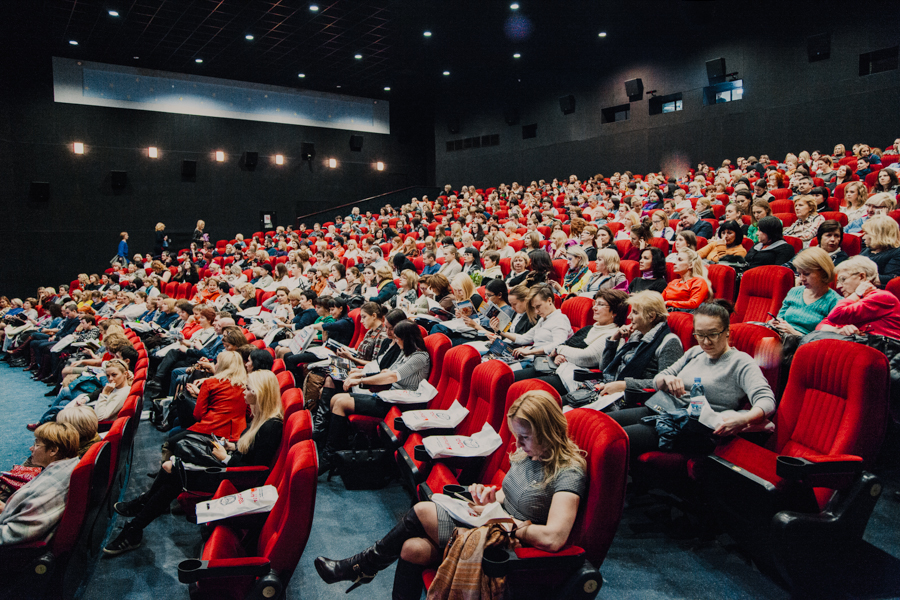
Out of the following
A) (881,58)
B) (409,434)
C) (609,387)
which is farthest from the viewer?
(881,58)

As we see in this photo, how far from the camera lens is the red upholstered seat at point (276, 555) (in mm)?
1647

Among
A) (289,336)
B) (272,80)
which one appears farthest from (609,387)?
(272,80)

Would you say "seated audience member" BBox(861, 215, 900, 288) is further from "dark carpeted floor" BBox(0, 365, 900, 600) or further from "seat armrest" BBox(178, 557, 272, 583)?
"seat armrest" BBox(178, 557, 272, 583)

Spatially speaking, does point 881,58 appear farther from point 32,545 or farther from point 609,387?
point 32,545

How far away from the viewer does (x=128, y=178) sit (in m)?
12.6

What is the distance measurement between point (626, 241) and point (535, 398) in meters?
3.69

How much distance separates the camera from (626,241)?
5.06 m

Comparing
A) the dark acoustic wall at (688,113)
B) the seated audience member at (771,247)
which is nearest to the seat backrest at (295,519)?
the seated audience member at (771,247)

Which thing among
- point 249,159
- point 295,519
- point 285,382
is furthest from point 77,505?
point 249,159

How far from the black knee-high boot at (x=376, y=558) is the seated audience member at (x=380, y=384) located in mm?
1164

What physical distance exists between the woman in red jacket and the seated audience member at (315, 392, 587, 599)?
135cm

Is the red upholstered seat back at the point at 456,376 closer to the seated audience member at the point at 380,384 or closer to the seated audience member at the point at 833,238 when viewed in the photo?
the seated audience member at the point at 380,384

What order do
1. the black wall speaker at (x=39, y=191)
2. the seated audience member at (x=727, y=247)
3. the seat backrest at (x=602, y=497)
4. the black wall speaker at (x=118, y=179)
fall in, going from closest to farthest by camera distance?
the seat backrest at (x=602, y=497), the seated audience member at (x=727, y=247), the black wall speaker at (x=39, y=191), the black wall speaker at (x=118, y=179)

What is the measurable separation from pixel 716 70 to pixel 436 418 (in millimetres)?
10751
